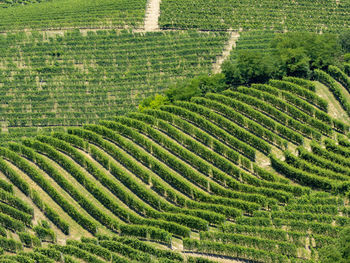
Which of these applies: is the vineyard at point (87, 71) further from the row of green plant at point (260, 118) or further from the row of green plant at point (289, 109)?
the row of green plant at point (260, 118)

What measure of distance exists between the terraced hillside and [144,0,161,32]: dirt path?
32.0 metres

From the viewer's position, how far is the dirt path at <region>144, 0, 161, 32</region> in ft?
349

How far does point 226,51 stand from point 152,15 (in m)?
18.7

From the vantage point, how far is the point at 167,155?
68125mm

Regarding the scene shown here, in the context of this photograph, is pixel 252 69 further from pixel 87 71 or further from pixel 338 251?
pixel 338 251

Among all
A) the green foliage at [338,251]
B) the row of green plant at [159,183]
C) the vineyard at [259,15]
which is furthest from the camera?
the vineyard at [259,15]

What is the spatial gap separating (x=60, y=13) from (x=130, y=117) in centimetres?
4569

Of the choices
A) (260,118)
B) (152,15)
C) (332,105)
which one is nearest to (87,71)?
(152,15)

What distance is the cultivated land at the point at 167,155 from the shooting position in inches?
2212

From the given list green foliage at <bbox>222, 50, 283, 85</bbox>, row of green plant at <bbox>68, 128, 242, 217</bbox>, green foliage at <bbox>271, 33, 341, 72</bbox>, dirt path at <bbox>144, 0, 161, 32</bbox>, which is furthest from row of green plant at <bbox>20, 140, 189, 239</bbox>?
dirt path at <bbox>144, 0, 161, 32</bbox>

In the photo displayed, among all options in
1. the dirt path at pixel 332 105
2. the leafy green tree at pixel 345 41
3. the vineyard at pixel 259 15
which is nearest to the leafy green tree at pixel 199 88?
the dirt path at pixel 332 105

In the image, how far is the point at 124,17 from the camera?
10950 cm

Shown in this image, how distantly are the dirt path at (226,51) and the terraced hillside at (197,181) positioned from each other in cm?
→ 1774

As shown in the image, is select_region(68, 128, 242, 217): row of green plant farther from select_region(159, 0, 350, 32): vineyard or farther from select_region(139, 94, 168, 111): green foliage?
select_region(159, 0, 350, 32): vineyard
